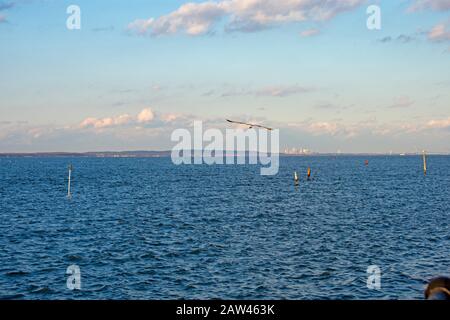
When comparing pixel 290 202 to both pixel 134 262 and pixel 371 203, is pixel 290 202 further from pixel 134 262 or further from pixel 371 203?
pixel 134 262

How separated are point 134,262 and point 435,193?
253 feet

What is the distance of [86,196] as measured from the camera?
90.9m

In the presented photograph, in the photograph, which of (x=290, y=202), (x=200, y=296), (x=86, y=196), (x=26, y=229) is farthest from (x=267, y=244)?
(x=86, y=196)

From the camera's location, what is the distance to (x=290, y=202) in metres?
80.4

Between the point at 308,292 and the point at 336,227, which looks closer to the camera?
the point at 308,292

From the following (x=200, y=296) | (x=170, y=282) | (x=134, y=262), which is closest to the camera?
(x=200, y=296)
